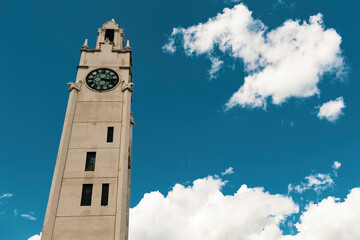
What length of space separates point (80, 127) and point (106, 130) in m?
3.21

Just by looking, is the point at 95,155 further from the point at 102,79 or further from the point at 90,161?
the point at 102,79

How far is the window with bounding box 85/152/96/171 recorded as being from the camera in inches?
1492

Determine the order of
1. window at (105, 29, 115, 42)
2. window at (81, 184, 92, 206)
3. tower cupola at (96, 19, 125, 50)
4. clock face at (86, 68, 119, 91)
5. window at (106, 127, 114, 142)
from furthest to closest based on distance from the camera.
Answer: window at (105, 29, 115, 42) < tower cupola at (96, 19, 125, 50) < clock face at (86, 68, 119, 91) < window at (106, 127, 114, 142) < window at (81, 184, 92, 206)

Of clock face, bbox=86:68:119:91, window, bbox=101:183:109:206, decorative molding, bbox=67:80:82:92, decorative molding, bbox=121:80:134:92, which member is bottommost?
window, bbox=101:183:109:206

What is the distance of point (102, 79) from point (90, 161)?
1245 centimetres

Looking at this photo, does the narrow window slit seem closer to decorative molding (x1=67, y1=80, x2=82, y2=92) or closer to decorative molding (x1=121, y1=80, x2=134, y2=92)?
decorative molding (x1=121, y1=80, x2=134, y2=92)

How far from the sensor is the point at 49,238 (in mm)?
32562

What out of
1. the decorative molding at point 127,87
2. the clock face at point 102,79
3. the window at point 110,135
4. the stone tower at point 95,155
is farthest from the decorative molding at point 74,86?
the window at point 110,135

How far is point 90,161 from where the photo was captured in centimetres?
3850

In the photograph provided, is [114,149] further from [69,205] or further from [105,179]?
[69,205]

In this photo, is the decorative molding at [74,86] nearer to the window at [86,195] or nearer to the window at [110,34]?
the window at [110,34]

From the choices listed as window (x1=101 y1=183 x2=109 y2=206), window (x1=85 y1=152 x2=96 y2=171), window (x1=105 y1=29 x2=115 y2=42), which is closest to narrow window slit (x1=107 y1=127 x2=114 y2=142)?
window (x1=85 y1=152 x2=96 y2=171)

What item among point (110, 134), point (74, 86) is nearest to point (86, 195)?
point (110, 134)

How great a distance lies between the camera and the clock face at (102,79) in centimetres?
4494
